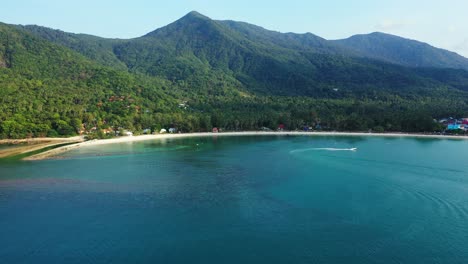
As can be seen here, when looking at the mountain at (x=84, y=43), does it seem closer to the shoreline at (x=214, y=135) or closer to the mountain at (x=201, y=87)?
the mountain at (x=201, y=87)

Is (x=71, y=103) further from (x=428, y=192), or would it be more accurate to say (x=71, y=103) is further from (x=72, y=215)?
(x=428, y=192)

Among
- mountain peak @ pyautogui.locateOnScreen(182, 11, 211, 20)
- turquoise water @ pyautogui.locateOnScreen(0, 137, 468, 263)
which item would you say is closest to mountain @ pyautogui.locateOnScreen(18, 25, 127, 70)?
mountain peak @ pyautogui.locateOnScreen(182, 11, 211, 20)

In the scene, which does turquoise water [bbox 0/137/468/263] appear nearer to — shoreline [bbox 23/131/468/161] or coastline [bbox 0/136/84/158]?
coastline [bbox 0/136/84/158]

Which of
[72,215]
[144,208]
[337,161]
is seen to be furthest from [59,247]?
[337,161]

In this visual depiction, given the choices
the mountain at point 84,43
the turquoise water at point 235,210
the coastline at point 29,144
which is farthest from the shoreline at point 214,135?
the mountain at point 84,43

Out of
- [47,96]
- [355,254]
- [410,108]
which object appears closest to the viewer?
[355,254]
